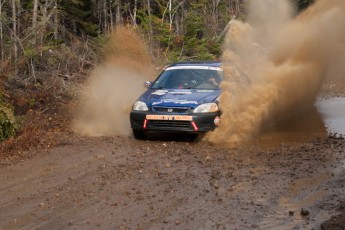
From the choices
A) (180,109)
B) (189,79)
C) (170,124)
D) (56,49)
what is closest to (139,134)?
(170,124)

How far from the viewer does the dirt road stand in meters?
5.59

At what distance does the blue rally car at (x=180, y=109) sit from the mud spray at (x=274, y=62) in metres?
0.27

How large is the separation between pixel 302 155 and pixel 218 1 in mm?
29448

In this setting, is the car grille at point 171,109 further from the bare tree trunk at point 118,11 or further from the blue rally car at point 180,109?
the bare tree trunk at point 118,11

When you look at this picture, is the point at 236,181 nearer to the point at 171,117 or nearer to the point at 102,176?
the point at 102,176

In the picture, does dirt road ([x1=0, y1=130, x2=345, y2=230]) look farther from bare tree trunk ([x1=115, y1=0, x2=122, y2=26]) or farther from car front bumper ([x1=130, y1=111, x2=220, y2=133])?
bare tree trunk ([x1=115, y1=0, x2=122, y2=26])

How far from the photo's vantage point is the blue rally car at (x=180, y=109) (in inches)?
401

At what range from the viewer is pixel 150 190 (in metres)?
6.73

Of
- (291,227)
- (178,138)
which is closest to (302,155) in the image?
(178,138)

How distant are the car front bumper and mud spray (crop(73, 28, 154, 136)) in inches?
46.7

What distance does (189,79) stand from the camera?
459 inches

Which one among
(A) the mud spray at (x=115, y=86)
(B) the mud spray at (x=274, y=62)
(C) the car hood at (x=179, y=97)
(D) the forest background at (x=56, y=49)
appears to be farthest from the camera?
(D) the forest background at (x=56, y=49)

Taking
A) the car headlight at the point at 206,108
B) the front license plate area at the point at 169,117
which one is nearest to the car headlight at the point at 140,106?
the front license plate area at the point at 169,117

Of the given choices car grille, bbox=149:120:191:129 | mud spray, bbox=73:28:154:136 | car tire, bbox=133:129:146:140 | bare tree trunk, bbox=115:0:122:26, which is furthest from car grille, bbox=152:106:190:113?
bare tree trunk, bbox=115:0:122:26
